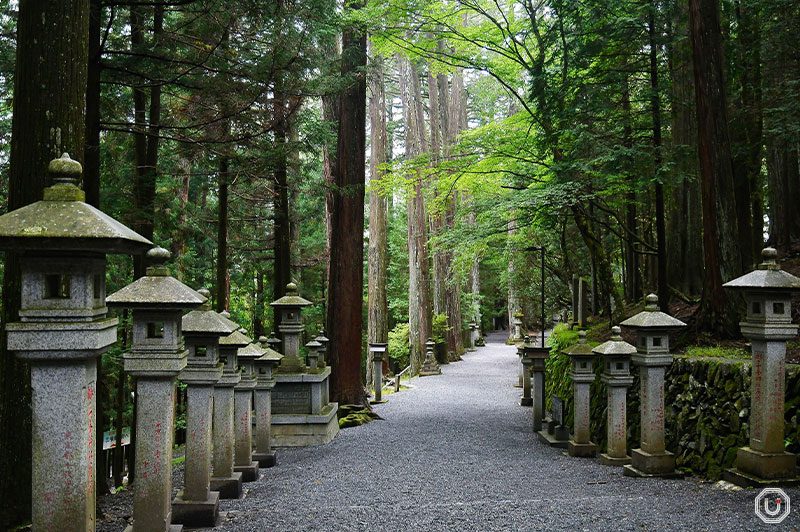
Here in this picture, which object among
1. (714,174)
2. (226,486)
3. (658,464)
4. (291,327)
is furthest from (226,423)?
(714,174)

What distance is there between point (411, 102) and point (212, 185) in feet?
33.0

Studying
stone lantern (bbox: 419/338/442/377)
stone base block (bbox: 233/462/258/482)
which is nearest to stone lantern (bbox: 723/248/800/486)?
stone base block (bbox: 233/462/258/482)

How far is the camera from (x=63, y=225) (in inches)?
106

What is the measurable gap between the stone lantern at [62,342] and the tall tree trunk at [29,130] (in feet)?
5.26

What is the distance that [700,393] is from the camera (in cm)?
627

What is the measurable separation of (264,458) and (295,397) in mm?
1915

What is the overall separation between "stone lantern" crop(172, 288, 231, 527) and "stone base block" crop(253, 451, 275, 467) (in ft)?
8.14

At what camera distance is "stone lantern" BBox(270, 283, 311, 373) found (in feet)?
29.4

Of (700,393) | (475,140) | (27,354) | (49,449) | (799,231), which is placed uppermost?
(475,140)

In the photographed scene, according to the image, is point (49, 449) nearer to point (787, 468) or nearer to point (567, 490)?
point (567, 490)

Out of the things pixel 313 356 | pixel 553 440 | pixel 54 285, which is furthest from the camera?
pixel 313 356

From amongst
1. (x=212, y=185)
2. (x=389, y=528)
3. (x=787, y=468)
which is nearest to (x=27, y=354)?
(x=389, y=528)

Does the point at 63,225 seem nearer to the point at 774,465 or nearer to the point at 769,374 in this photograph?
the point at 769,374

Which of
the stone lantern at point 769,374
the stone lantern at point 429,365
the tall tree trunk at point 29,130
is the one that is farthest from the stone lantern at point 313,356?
the stone lantern at point 429,365
